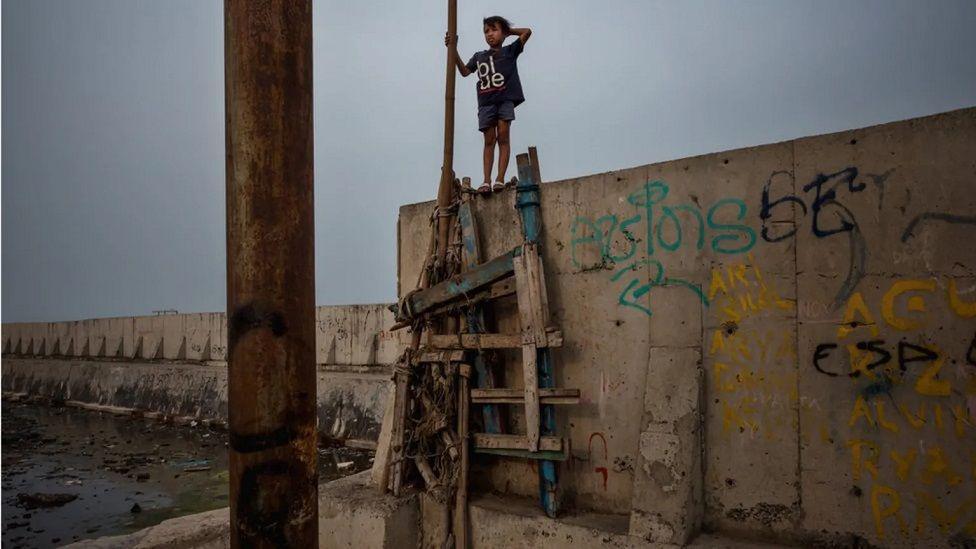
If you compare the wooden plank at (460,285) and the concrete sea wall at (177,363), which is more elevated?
the wooden plank at (460,285)

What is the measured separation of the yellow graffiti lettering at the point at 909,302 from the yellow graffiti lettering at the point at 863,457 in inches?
28.1

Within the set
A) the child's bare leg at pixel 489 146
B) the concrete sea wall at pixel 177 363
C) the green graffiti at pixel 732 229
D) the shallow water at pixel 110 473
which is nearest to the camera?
the green graffiti at pixel 732 229

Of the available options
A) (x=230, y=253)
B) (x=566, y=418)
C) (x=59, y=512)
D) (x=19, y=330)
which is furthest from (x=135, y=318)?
(x=230, y=253)

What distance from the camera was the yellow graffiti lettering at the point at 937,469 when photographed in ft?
10.4

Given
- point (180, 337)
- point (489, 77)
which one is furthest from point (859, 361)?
point (180, 337)

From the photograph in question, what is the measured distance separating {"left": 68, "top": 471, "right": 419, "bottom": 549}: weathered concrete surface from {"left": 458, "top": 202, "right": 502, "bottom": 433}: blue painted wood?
3.12ft

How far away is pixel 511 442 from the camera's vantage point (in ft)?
14.4

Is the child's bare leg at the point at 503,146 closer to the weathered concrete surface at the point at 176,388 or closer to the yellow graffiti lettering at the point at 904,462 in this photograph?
the yellow graffiti lettering at the point at 904,462

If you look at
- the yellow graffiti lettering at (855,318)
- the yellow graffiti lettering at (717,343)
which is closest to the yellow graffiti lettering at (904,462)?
the yellow graffiti lettering at (855,318)

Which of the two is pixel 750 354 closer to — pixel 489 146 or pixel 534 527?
pixel 534 527

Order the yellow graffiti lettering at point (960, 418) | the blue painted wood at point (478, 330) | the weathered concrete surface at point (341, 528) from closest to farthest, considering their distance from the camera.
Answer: the yellow graffiti lettering at point (960, 418)
the weathered concrete surface at point (341, 528)
the blue painted wood at point (478, 330)

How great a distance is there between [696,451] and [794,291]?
47.2 inches

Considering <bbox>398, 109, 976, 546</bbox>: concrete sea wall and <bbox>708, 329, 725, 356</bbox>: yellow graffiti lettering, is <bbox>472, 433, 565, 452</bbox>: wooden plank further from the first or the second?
<bbox>708, 329, 725, 356</bbox>: yellow graffiti lettering

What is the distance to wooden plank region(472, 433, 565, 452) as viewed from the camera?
4184 millimetres
